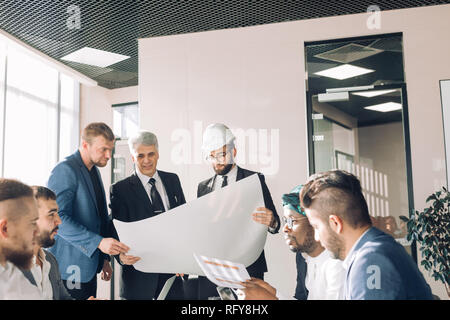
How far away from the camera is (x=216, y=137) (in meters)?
2.04

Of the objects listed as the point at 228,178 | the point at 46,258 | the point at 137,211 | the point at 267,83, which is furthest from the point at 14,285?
the point at 267,83

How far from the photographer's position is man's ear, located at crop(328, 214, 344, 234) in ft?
3.13

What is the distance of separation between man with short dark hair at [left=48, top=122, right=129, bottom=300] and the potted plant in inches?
67.0

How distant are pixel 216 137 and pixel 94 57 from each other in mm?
873

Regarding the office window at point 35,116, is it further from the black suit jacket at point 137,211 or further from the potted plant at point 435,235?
the potted plant at point 435,235

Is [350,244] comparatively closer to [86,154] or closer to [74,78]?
[86,154]

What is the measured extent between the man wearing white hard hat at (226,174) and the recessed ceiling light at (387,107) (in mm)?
997

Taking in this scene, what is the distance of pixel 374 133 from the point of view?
208 centimetres

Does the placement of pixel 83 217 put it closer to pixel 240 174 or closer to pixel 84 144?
pixel 84 144

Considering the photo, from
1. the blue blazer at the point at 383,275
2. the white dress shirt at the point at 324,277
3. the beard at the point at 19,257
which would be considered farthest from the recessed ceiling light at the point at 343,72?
the beard at the point at 19,257

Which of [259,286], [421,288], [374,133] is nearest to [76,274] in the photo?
[259,286]

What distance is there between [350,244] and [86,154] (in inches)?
42.9

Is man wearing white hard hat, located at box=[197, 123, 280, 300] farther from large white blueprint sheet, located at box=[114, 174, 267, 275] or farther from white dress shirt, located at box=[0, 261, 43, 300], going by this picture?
white dress shirt, located at box=[0, 261, 43, 300]

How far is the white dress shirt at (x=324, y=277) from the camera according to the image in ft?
3.47
